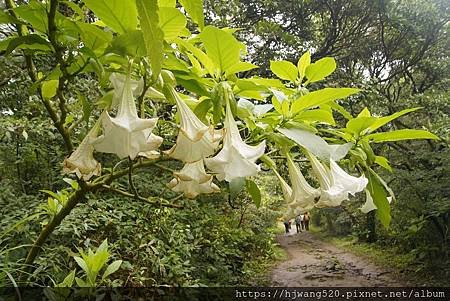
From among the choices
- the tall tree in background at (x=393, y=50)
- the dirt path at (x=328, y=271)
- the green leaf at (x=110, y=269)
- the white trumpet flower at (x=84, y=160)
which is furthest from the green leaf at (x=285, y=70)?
the dirt path at (x=328, y=271)

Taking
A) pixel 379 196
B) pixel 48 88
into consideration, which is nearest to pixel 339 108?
pixel 379 196

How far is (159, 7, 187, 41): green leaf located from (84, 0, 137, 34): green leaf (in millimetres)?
31

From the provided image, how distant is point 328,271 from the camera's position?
7980 mm

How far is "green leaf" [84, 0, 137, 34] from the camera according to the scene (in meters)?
0.44

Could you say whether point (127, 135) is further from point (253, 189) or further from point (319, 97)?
point (253, 189)

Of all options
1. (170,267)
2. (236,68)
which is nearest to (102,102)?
(236,68)

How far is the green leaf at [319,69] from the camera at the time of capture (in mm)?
663

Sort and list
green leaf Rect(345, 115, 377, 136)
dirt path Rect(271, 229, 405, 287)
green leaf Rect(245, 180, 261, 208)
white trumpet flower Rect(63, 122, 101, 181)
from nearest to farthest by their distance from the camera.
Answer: white trumpet flower Rect(63, 122, 101, 181) → green leaf Rect(345, 115, 377, 136) → green leaf Rect(245, 180, 261, 208) → dirt path Rect(271, 229, 405, 287)

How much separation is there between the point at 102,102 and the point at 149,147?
11 centimetres

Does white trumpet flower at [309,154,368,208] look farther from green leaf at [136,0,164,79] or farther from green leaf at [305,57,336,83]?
green leaf at [136,0,164,79]

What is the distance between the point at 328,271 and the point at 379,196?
7.87 metres

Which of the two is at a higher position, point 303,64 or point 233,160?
point 303,64

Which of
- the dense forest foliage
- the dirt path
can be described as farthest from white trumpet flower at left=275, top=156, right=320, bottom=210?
the dirt path

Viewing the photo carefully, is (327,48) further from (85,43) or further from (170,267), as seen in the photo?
(85,43)
